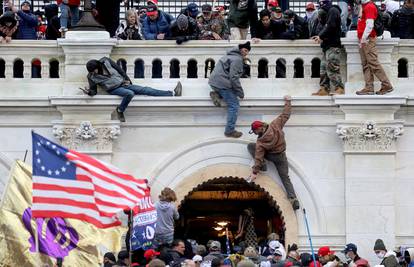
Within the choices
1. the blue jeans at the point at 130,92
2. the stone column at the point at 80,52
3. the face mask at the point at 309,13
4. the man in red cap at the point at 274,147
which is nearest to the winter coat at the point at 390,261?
the man in red cap at the point at 274,147

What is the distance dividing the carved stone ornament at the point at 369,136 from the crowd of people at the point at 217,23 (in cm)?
211

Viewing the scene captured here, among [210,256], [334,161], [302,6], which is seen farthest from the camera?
[302,6]

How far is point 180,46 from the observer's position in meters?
45.1

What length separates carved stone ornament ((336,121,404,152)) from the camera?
4453 cm

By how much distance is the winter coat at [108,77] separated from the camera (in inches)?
1748

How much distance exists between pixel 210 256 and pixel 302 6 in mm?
12899

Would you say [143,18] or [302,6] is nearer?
[143,18]

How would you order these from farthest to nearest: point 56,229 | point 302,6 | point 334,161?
1. point 302,6
2. point 334,161
3. point 56,229

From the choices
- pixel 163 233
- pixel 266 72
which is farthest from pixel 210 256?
pixel 266 72

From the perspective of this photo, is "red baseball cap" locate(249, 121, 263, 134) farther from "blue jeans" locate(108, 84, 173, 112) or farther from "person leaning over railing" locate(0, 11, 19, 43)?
"person leaning over railing" locate(0, 11, 19, 43)

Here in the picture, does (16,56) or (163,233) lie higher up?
(16,56)

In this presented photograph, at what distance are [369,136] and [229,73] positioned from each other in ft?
10.00

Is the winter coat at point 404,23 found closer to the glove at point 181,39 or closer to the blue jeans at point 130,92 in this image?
the glove at point 181,39

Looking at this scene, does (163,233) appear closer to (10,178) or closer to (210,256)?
(210,256)
